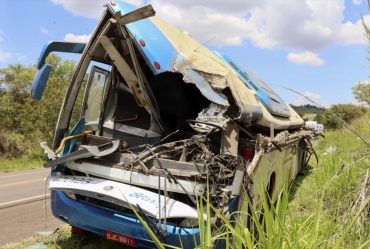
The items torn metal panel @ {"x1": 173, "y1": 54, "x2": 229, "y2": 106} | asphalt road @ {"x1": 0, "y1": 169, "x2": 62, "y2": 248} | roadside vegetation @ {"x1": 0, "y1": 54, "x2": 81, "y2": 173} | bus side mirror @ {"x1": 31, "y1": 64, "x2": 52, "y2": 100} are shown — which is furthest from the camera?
roadside vegetation @ {"x1": 0, "y1": 54, "x2": 81, "y2": 173}

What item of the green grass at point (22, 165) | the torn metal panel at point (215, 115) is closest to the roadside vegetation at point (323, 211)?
the torn metal panel at point (215, 115)

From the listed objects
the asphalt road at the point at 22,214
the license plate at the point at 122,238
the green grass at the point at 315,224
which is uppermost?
the green grass at the point at 315,224

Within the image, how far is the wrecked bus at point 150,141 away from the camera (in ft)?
11.3

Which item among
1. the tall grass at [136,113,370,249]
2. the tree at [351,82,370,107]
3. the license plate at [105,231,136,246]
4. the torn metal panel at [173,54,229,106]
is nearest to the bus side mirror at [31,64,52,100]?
the torn metal panel at [173,54,229,106]

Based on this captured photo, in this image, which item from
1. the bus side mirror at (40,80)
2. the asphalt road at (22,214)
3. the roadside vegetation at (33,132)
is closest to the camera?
the bus side mirror at (40,80)

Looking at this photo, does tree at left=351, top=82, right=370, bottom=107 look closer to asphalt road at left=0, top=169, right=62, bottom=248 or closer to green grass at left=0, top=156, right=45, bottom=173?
asphalt road at left=0, top=169, right=62, bottom=248

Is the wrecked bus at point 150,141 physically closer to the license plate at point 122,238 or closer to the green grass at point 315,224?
the license plate at point 122,238

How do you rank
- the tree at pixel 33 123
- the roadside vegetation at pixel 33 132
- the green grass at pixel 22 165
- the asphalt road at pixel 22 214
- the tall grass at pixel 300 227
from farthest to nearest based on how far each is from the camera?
A: the tree at pixel 33 123 < the roadside vegetation at pixel 33 132 < the green grass at pixel 22 165 < the asphalt road at pixel 22 214 < the tall grass at pixel 300 227

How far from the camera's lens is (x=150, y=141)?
4715 millimetres

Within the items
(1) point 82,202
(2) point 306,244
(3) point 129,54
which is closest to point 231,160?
(2) point 306,244

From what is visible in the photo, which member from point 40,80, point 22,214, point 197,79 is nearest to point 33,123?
point 22,214

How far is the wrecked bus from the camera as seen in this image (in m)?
3.45

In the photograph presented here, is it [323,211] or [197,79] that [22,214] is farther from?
[323,211]

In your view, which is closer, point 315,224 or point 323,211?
point 315,224
